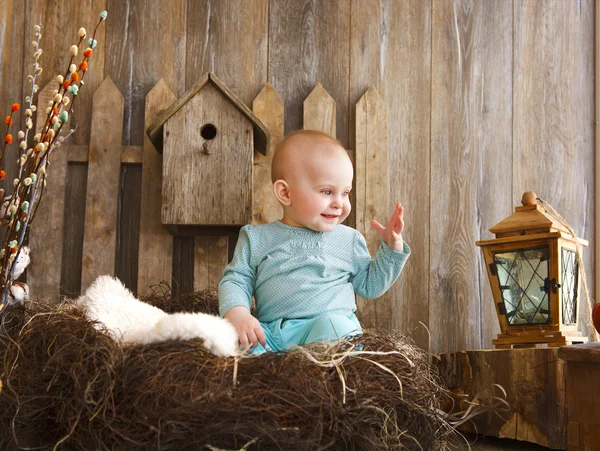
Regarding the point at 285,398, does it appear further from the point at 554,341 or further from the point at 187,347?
the point at 554,341

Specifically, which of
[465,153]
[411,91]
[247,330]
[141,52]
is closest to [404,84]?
[411,91]

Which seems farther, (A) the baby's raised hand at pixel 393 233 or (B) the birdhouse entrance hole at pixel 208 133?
(B) the birdhouse entrance hole at pixel 208 133

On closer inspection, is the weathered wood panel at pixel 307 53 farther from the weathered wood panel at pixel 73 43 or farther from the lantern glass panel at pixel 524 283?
the lantern glass panel at pixel 524 283

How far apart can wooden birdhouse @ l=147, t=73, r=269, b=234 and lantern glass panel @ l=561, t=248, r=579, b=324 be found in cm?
109

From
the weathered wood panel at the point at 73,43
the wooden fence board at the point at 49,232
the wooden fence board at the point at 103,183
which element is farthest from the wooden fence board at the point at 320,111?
the wooden fence board at the point at 49,232

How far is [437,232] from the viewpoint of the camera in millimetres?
2881

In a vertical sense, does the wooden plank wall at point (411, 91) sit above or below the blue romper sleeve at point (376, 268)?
above

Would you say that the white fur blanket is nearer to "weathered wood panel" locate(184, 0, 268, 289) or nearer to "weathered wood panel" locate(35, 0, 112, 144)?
"weathered wood panel" locate(35, 0, 112, 144)

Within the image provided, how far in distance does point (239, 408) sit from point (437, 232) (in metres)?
1.68

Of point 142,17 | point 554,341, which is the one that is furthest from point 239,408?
point 142,17

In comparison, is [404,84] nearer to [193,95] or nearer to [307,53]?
[307,53]

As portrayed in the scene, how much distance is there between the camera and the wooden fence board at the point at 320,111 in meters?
2.84

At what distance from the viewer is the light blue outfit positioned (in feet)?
6.88

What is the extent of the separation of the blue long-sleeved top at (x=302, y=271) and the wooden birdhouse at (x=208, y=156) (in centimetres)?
31
